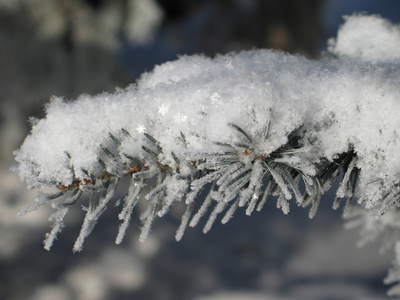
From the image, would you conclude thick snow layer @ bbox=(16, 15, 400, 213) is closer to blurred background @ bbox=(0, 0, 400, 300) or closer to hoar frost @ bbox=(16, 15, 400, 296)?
hoar frost @ bbox=(16, 15, 400, 296)

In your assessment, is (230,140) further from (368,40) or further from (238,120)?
(368,40)

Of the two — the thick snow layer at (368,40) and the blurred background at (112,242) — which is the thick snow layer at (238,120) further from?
the blurred background at (112,242)

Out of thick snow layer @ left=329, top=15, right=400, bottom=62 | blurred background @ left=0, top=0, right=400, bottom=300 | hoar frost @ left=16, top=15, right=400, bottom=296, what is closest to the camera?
hoar frost @ left=16, top=15, right=400, bottom=296

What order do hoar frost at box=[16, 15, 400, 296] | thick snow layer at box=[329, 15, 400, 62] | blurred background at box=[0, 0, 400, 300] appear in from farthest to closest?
blurred background at box=[0, 0, 400, 300]
thick snow layer at box=[329, 15, 400, 62]
hoar frost at box=[16, 15, 400, 296]

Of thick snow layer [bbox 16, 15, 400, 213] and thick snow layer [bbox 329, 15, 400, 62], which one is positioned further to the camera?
thick snow layer [bbox 329, 15, 400, 62]

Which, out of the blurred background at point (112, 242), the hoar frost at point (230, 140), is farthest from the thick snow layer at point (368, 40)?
the blurred background at point (112, 242)

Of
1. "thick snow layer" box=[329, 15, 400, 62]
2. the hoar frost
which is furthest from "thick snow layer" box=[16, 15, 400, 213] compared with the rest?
"thick snow layer" box=[329, 15, 400, 62]

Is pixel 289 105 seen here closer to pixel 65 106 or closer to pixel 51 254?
pixel 65 106

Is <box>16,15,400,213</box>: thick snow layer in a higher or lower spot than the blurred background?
lower
